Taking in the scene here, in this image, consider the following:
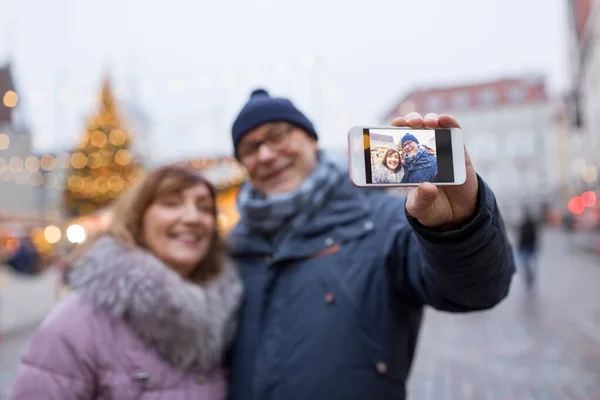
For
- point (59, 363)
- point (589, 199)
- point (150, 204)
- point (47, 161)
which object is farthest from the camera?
point (589, 199)

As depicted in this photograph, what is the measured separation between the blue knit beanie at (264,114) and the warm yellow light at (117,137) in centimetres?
1698

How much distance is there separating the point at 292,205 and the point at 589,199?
23.1 meters

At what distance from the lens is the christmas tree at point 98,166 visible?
1756cm

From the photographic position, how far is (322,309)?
168 cm

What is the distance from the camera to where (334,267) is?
5.62ft

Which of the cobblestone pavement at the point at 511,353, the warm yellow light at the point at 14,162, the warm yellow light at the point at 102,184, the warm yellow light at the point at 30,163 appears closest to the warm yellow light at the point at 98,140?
the warm yellow light at the point at 102,184

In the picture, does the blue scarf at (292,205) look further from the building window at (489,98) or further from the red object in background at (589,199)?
the building window at (489,98)

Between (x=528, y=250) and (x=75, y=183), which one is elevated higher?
(x=75, y=183)

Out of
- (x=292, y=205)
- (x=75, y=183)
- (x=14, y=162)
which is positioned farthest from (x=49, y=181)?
(x=292, y=205)

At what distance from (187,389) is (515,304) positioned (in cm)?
841

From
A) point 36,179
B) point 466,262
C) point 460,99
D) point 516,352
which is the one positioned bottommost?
point 516,352

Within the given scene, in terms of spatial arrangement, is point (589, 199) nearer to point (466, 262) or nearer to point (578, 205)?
point (578, 205)

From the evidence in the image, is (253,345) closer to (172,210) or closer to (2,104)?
(172,210)

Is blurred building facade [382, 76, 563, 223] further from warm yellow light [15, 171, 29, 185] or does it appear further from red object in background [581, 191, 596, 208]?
warm yellow light [15, 171, 29, 185]
